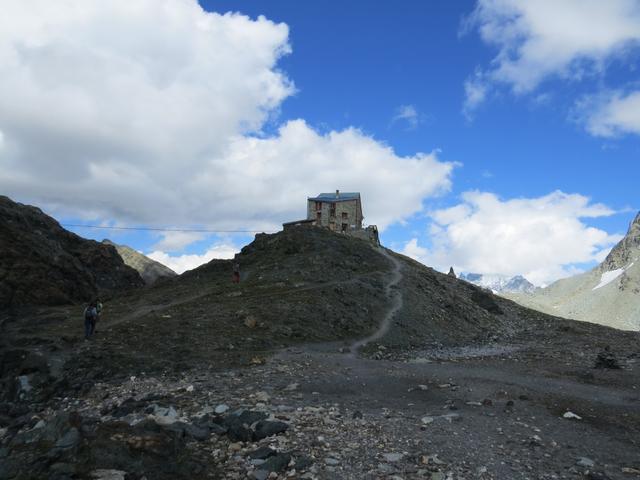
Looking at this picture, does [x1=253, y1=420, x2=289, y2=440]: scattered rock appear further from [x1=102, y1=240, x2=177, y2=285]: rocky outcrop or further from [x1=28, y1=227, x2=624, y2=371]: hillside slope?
[x1=102, y1=240, x2=177, y2=285]: rocky outcrop

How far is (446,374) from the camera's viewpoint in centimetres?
2261

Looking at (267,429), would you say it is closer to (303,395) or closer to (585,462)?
(303,395)

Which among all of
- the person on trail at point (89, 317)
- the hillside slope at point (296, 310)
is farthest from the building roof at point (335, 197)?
the person on trail at point (89, 317)

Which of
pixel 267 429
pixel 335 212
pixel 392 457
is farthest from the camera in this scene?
pixel 335 212

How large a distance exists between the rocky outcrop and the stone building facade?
1749 inches

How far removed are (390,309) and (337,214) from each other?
45.5 m

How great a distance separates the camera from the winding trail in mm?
32525

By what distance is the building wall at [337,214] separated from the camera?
85875 millimetres

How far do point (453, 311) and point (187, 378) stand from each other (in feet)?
110

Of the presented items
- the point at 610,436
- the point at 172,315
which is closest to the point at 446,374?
the point at 610,436

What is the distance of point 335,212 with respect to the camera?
8619 centimetres

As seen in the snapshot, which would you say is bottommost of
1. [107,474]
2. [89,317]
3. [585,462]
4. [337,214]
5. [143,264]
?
[585,462]

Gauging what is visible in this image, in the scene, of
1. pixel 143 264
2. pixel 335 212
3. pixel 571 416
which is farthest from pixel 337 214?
pixel 571 416

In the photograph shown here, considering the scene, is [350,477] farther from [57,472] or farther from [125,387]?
[125,387]
